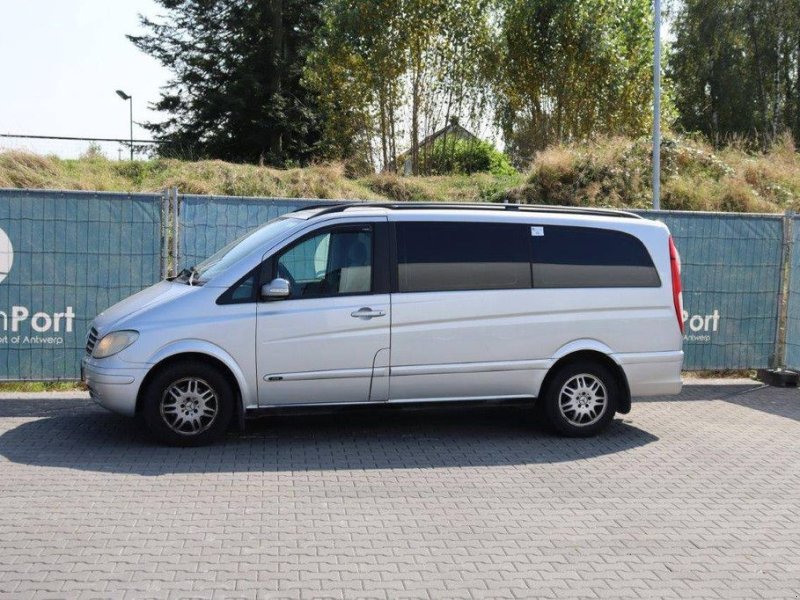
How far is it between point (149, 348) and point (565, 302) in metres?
3.63

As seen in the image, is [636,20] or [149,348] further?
[636,20]

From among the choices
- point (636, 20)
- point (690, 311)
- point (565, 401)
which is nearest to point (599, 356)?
point (565, 401)

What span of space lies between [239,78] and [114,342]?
34.6 m

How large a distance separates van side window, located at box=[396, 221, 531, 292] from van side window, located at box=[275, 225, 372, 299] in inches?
A: 12.3

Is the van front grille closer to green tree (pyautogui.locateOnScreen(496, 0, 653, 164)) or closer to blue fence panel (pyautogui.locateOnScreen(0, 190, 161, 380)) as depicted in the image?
blue fence panel (pyautogui.locateOnScreen(0, 190, 161, 380))

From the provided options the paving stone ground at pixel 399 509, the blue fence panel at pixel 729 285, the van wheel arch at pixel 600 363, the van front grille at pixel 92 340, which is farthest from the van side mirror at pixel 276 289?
the blue fence panel at pixel 729 285

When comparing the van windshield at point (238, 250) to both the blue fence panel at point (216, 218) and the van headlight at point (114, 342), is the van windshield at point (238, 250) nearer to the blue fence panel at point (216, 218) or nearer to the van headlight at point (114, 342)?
the van headlight at point (114, 342)

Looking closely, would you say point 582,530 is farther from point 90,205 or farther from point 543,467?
point 90,205

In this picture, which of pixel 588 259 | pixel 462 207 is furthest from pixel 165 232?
pixel 588 259

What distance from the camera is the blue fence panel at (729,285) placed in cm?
1239

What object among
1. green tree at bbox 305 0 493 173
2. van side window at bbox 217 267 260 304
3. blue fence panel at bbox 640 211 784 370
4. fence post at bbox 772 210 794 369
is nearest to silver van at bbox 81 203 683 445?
van side window at bbox 217 267 260 304

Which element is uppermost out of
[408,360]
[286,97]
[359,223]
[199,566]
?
[286,97]

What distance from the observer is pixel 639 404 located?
36.5 ft

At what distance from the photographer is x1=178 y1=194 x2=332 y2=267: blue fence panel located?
11211mm
